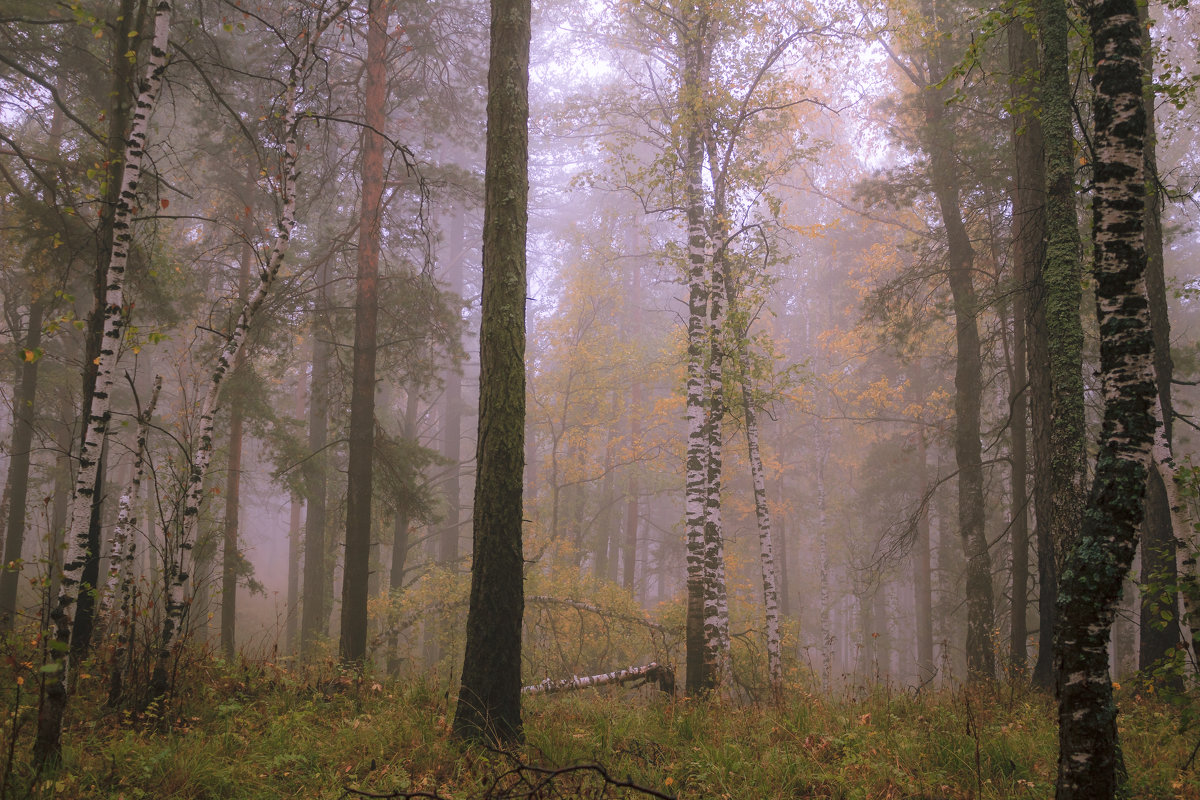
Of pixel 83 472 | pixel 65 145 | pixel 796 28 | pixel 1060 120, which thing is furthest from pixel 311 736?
pixel 65 145

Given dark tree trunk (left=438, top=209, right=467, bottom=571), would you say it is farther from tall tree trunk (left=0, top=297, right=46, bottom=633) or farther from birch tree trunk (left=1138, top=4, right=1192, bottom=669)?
birch tree trunk (left=1138, top=4, right=1192, bottom=669)

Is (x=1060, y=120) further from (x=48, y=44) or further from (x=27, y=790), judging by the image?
(x=48, y=44)

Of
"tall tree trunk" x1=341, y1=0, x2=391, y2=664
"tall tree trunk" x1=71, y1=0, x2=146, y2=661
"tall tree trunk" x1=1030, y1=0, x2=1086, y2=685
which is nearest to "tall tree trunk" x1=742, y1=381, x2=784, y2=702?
"tall tree trunk" x1=1030, y1=0, x2=1086, y2=685

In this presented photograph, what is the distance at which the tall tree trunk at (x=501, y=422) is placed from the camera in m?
5.03

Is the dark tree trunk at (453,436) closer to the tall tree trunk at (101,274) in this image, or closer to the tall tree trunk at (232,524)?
the tall tree trunk at (232,524)

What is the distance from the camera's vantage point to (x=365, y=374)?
10.1 meters

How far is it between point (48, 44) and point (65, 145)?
9.24 m

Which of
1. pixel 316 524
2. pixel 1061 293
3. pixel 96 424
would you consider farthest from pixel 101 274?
pixel 316 524

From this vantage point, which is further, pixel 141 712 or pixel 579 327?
pixel 579 327

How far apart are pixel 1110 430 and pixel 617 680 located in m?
6.72

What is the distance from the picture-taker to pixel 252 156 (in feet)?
40.9

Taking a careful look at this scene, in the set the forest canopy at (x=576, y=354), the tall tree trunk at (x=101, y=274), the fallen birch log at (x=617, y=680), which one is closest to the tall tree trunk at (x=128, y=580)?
the forest canopy at (x=576, y=354)

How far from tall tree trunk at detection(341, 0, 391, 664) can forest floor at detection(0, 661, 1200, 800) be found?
322 centimetres

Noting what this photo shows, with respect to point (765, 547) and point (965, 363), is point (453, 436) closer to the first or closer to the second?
point (765, 547)
